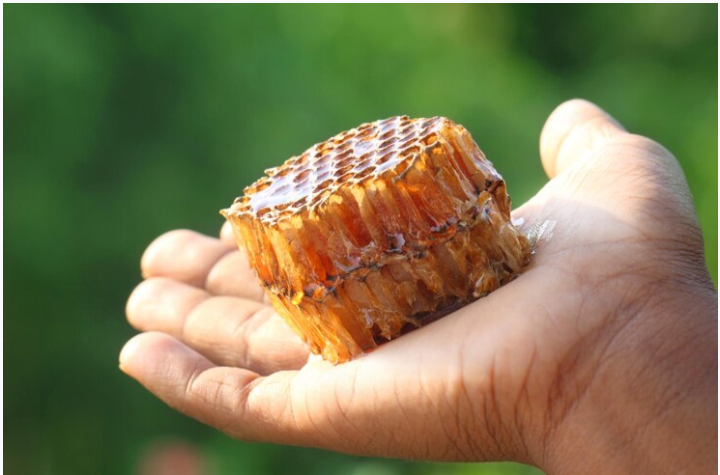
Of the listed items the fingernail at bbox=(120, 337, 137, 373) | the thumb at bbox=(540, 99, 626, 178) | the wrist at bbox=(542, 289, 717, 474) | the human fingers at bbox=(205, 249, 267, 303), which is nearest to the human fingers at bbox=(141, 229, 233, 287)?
the human fingers at bbox=(205, 249, 267, 303)

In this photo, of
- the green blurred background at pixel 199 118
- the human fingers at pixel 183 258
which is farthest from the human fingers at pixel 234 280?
the green blurred background at pixel 199 118

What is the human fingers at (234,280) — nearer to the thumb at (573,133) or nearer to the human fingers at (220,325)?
the human fingers at (220,325)

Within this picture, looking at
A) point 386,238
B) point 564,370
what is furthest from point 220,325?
point 564,370

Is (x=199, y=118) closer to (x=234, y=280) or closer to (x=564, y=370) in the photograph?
(x=234, y=280)

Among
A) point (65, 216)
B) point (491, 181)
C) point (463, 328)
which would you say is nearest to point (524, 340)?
point (463, 328)

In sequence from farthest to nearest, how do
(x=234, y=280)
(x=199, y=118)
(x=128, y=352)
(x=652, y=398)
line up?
(x=199, y=118) → (x=234, y=280) → (x=128, y=352) → (x=652, y=398)

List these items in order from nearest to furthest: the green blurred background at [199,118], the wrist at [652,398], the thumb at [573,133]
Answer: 1. the wrist at [652,398]
2. the thumb at [573,133]
3. the green blurred background at [199,118]
